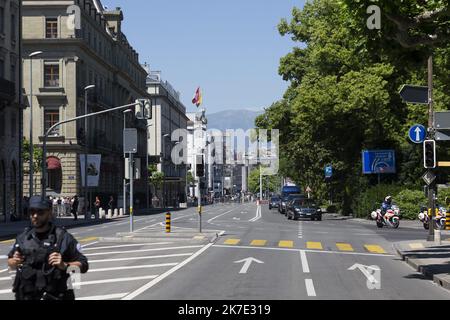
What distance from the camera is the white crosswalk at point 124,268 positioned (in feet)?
45.6

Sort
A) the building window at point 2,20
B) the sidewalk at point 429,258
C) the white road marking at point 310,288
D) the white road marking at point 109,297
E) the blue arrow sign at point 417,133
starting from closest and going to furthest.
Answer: the white road marking at point 109,297, the white road marking at point 310,288, the sidewalk at point 429,258, the blue arrow sign at point 417,133, the building window at point 2,20

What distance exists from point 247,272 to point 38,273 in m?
11.0

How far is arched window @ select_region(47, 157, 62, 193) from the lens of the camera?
70000 millimetres

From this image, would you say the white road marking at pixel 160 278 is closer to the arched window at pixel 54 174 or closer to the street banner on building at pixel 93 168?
the street banner on building at pixel 93 168

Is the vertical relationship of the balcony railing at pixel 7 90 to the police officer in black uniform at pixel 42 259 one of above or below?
above

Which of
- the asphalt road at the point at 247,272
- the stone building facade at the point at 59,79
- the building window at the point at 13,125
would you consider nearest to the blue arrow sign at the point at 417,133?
the asphalt road at the point at 247,272

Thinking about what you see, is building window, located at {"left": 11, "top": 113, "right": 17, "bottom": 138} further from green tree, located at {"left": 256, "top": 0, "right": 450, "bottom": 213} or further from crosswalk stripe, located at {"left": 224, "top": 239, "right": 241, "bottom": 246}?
crosswalk stripe, located at {"left": 224, "top": 239, "right": 241, "bottom": 246}

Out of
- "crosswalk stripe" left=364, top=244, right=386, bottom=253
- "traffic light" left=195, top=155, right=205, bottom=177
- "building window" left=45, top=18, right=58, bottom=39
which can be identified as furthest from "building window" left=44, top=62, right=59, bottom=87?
"crosswalk stripe" left=364, top=244, right=386, bottom=253

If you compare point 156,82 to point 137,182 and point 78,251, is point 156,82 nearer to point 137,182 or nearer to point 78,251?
point 137,182

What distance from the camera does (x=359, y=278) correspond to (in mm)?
16516

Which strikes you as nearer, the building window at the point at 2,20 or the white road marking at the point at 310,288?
the white road marking at the point at 310,288

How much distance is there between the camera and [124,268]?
1853cm

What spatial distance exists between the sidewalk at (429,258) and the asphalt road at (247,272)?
0.91 ft
